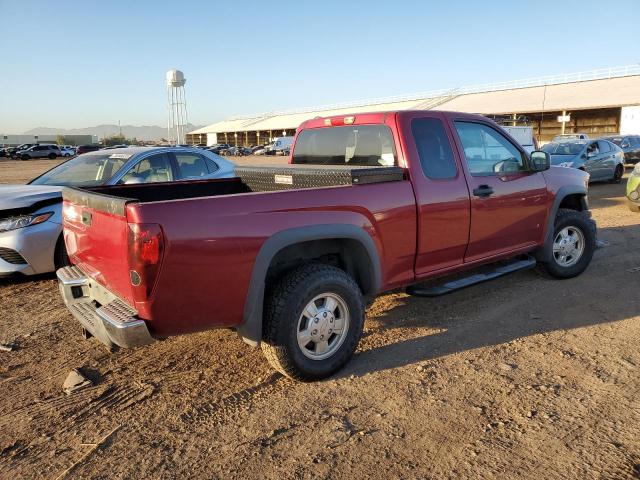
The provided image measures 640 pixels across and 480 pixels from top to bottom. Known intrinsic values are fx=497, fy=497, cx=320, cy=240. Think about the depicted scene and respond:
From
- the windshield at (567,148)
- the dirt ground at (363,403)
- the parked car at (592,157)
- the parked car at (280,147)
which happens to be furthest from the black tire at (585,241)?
the parked car at (280,147)

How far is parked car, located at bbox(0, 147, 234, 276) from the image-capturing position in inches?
213

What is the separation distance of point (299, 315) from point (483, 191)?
2252 millimetres

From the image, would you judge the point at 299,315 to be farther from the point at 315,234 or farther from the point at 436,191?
the point at 436,191

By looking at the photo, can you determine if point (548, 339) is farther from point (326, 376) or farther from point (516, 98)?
point (516, 98)

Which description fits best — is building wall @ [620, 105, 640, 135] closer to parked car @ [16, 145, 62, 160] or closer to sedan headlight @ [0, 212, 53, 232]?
sedan headlight @ [0, 212, 53, 232]

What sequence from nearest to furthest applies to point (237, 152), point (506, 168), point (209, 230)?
point (209, 230), point (506, 168), point (237, 152)

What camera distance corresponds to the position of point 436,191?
4.16 m

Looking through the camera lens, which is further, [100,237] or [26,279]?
[26,279]

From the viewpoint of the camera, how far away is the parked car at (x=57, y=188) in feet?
17.8

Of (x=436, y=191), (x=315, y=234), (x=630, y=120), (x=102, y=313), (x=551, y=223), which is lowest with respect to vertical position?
(x=102, y=313)

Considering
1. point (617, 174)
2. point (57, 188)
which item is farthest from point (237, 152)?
point (57, 188)

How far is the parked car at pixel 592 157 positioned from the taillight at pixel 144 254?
14.4m

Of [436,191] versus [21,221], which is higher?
[436,191]

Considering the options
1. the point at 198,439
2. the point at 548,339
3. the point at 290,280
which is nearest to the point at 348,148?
the point at 290,280
